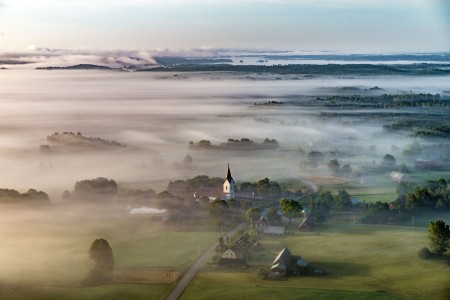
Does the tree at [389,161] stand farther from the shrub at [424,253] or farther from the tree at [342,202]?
the shrub at [424,253]

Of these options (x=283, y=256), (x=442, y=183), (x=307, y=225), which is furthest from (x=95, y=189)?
(x=442, y=183)

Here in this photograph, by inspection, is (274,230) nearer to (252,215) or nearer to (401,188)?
(252,215)

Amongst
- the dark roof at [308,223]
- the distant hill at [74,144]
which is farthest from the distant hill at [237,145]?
the dark roof at [308,223]

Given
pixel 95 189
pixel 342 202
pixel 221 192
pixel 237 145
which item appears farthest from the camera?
pixel 237 145

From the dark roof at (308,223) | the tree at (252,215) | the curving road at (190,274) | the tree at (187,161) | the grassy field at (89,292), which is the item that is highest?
the tree at (187,161)

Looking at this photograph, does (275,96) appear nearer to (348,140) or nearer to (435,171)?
(348,140)

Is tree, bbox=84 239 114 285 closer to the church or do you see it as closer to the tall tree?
the tall tree
